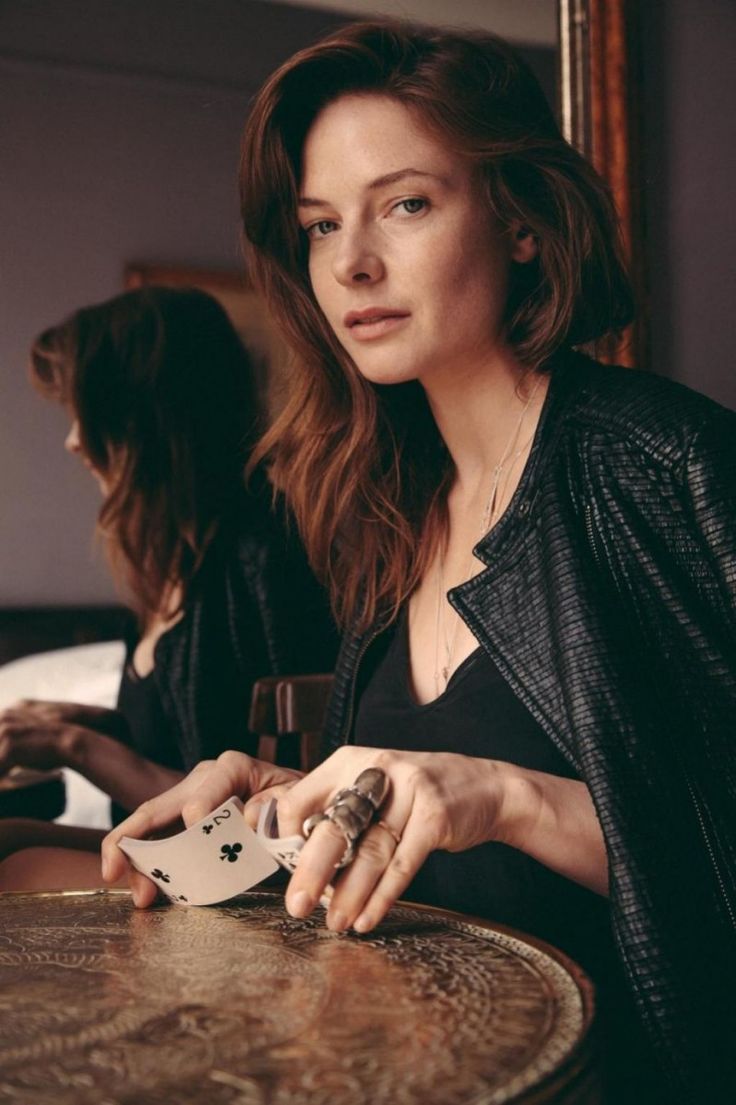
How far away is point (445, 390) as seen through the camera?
→ 1.37 meters

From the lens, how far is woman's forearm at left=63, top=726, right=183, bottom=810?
6.04ft

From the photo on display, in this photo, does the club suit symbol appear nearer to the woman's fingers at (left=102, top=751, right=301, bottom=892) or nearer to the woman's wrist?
the woman's fingers at (left=102, top=751, right=301, bottom=892)

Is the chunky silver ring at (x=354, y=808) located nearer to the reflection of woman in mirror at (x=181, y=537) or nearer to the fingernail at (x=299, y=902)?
the fingernail at (x=299, y=902)

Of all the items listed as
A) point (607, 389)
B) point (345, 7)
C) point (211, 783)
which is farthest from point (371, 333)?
point (345, 7)

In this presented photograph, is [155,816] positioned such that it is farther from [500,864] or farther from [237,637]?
[237,637]

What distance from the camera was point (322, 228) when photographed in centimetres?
135

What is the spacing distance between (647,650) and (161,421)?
1.26m

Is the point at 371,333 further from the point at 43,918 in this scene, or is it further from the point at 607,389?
the point at 43,918

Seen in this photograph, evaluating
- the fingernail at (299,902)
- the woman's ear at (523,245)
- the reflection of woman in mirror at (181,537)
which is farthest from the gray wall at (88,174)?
the fingernail at (299,902)

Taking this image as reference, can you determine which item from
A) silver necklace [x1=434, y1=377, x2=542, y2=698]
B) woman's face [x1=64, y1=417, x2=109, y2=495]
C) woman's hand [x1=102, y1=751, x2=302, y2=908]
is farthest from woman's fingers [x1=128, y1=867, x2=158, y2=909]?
woman's face [x1=64, y1=417, x2=109, y2=495]

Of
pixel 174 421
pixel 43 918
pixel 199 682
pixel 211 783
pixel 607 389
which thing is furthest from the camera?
pixel 174 421

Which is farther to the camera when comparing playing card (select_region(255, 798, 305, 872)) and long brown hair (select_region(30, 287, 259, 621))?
long brown hair (select_region(30, 287, 259, 621))

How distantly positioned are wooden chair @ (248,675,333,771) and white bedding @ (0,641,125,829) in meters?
1.03

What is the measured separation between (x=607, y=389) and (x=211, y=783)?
0.56 m
